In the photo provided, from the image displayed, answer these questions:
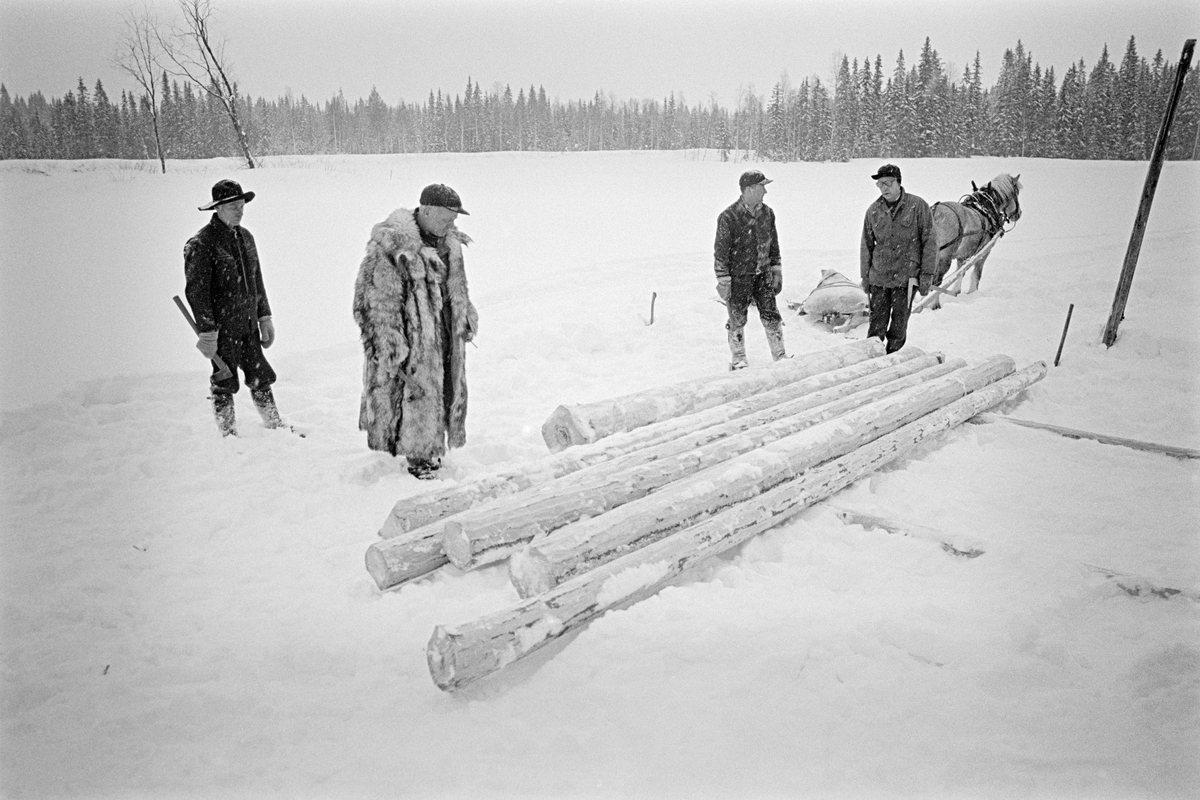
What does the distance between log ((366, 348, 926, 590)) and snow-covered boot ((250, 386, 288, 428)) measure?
2469 mm

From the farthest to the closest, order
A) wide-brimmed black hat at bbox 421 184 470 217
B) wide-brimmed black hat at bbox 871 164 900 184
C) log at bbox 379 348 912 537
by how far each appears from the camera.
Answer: wide-brimmed black hat at bbox 871 164 900 184 < wide-brimmed black hat at bbox 421 184 470 217 < log at bbox 379 348 912 537

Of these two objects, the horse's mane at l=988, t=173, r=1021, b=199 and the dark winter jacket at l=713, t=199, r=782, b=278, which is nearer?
the dark winter jacket at l=713, t=199, r=782, b=278

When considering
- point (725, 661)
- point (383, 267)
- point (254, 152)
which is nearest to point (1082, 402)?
point (725, 661)

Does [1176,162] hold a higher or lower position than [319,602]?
higher

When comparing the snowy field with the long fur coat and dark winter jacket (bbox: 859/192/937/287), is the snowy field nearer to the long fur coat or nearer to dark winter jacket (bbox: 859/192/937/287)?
the long fur coat

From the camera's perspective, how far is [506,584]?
3.39 meters

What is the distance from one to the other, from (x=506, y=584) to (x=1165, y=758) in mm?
2658

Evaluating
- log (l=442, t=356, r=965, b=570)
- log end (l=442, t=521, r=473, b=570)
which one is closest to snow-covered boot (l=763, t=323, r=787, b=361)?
log (l=442, t=356, r=965, b=570)

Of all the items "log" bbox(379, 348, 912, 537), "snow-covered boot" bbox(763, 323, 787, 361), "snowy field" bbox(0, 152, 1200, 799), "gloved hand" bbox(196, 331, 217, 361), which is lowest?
"snowy field" bbox(0, 152, 1200, 799)

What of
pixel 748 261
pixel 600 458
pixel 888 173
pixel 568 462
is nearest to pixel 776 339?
pixel 748 261

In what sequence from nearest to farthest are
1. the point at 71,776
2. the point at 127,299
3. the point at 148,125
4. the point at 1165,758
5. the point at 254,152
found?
1. the point at 1165,758
2. the point at 71,776
3. the point at 127,299
4. the point at 148,125
5. the point at 254,152

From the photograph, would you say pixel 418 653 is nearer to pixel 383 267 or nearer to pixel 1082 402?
pixel 383 267

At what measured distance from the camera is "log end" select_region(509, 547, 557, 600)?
299 centimetres

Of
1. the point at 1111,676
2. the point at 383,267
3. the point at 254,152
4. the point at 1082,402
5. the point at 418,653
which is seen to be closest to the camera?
the point at 1111,676
